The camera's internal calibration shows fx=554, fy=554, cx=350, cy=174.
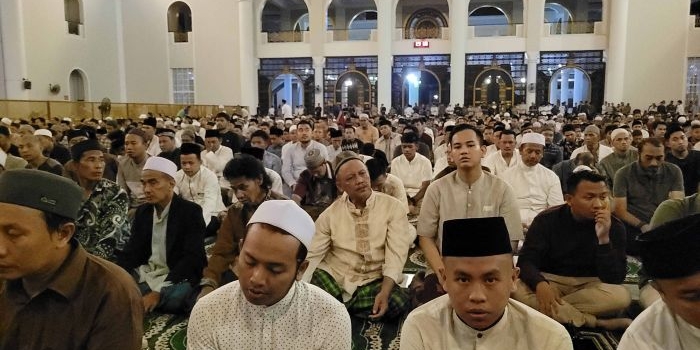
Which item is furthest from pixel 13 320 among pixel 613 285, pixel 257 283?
pixel 613 285

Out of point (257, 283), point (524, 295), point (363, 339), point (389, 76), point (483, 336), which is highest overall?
point (389, 76)

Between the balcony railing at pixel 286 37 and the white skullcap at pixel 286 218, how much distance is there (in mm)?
20357

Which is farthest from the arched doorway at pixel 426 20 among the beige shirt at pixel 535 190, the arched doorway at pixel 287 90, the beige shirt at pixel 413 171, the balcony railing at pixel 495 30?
the beige shirt at pixel 535 190

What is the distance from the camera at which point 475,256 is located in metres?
1.56

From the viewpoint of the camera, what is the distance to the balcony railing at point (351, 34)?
70.5 feet

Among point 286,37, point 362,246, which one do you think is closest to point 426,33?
point 286,37

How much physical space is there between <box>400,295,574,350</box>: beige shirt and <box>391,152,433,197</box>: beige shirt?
14.6 ft

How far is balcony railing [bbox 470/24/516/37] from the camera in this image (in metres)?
20.1

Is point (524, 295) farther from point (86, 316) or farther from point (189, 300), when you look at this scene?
point (86, 316)

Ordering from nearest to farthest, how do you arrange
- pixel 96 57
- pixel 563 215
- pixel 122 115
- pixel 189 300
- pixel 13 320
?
pixel 13 320
pixel 563 215
pixel 189 300
pixel 122 115
pixel 96 57

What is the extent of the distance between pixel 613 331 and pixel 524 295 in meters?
Answer: 0.55

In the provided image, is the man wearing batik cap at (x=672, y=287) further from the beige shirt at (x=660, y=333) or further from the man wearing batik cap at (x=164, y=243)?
the man wearing batik cap at (x=164, y=243)

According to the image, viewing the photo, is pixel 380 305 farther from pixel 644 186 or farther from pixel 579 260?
pixel 644 186

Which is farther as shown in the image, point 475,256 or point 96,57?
point 96,57
